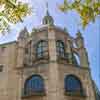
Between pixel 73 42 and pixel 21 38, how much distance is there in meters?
6.99

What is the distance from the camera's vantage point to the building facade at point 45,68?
2866cm

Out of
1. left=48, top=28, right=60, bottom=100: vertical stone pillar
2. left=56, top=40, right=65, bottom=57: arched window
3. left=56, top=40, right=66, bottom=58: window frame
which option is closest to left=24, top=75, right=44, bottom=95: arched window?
left=48, top=28, right=60, bottom=100: vertical stone pillar

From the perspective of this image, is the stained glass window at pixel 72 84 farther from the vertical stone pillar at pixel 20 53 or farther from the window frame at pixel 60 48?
the vertical stone pillar at pixel 20 53

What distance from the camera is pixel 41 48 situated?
3309 centimetres

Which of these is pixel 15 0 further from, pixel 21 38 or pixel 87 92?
pixel 21 38

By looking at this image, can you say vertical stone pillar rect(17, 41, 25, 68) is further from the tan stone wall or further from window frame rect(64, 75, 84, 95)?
window frame rect(64, 75, 84, 95)

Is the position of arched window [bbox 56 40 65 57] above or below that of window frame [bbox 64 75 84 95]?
above

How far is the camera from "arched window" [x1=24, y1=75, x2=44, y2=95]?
28719 millimetres

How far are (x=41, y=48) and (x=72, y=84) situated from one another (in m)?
6.50

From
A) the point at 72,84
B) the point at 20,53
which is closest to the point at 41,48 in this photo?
the point at 20,53

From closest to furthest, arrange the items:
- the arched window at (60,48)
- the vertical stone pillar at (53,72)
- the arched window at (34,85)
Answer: the vertical stone pillar at (53,72) → the arched window at (34,85) → the arched window at (60,48)

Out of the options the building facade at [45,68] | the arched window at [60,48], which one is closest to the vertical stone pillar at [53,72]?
the building facade at [45,68]

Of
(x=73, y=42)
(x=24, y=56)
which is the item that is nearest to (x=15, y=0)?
(x=24, y=56)

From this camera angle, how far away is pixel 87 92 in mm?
29359
